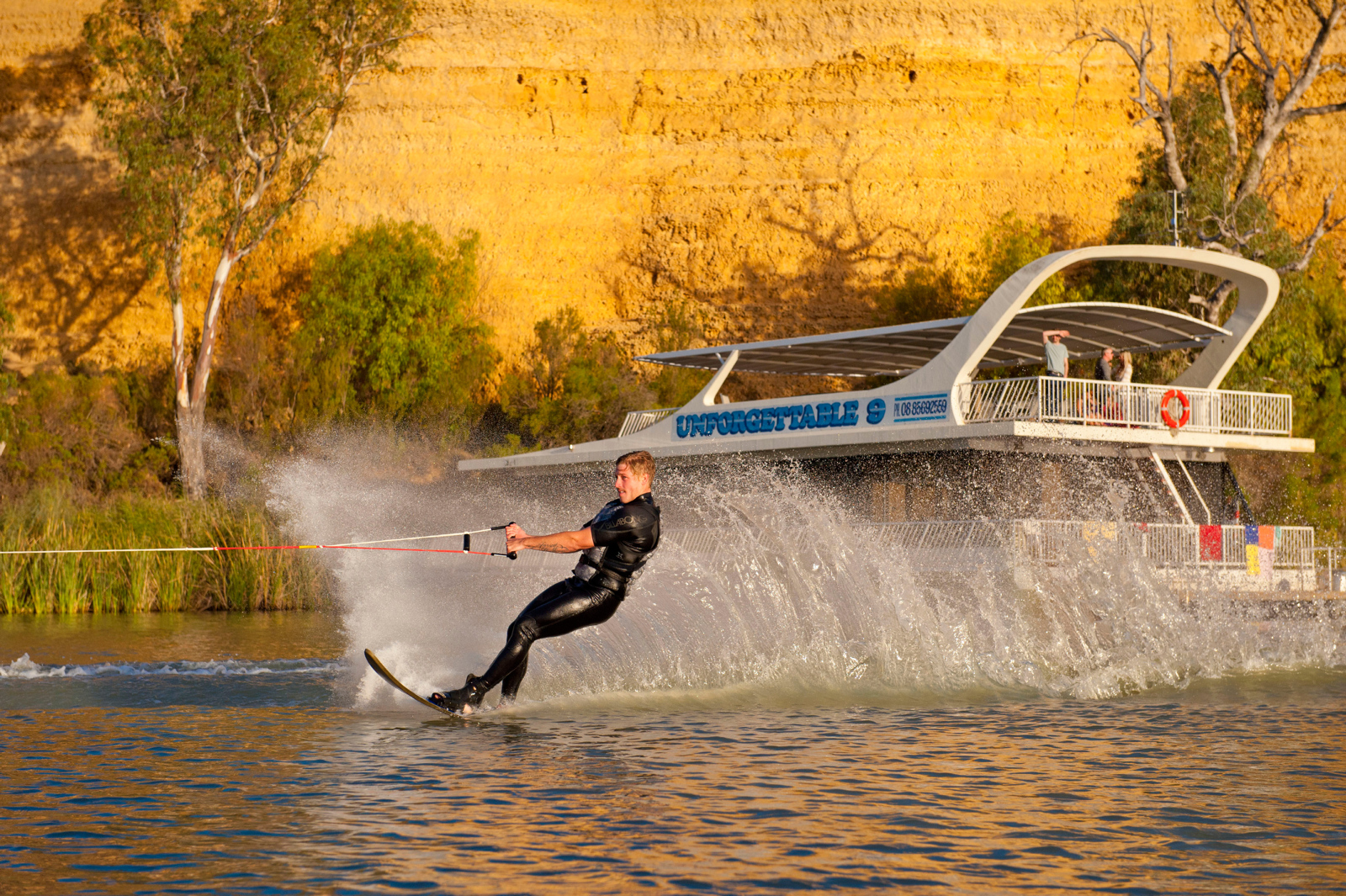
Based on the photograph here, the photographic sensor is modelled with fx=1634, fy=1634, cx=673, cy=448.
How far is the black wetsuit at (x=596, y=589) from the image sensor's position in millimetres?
12188

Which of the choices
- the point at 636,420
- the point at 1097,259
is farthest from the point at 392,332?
the point at 1097,259

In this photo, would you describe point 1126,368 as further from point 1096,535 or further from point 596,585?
point 596,585

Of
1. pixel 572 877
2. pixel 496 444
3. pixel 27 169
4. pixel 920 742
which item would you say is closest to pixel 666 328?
pixel 496 444

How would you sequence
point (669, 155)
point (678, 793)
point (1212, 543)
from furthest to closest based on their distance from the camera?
point (669, 155)
point (1212, 543)
point (678, 793)

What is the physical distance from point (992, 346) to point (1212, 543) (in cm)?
609

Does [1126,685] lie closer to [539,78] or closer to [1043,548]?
[1043,548]

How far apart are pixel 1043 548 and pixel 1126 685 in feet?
30.7

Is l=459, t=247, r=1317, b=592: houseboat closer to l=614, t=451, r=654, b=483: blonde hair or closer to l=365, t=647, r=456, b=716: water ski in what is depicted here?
l=614, t=451, r=654, b=483: blonde hair

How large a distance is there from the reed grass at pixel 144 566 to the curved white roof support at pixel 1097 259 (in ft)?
38.8

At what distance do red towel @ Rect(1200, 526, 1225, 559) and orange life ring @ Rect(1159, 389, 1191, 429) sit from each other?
6.75 feet

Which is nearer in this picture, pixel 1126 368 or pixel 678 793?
pixel 678 793

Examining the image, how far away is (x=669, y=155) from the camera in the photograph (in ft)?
209

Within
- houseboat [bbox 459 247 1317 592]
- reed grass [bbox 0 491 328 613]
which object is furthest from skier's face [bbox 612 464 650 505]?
reed grass [bbox 0 491 328 613]

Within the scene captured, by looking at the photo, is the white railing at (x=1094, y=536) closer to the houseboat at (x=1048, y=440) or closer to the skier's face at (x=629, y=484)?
the houseboat at (x=1048, y=440)
